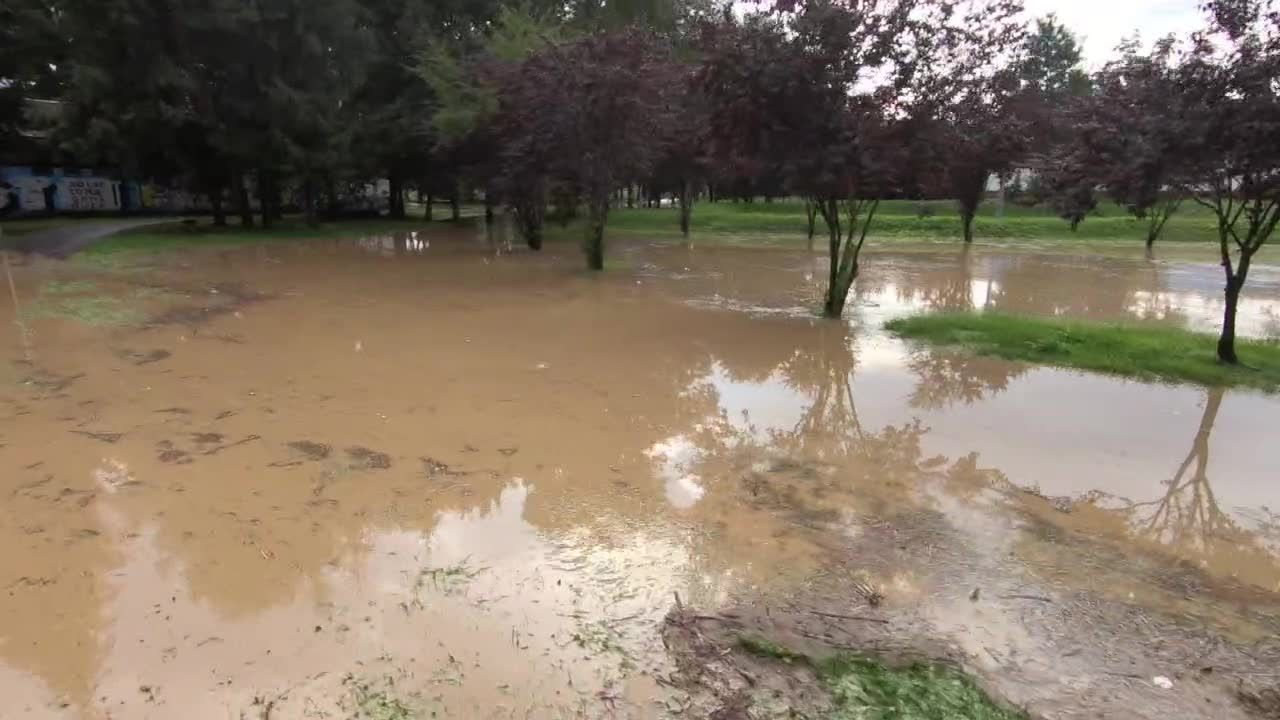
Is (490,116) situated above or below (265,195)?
above

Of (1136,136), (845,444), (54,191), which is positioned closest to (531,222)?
(1136,136)

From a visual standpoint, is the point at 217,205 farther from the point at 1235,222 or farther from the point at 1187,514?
the point at 1187,514

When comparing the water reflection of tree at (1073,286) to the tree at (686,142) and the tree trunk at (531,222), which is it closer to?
the tree at (686,142)

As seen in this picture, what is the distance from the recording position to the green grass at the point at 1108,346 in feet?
30.7

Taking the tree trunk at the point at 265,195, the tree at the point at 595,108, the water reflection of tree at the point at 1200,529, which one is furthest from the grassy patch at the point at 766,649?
the tree trunk at the point at 265,195

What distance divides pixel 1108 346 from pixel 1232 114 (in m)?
→ 3.17

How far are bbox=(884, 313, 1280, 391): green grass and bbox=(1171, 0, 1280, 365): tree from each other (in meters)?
1.58

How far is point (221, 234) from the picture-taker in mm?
25469

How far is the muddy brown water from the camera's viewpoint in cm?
358

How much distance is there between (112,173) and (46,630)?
3862 centimetres

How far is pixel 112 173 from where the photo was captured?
115 ft

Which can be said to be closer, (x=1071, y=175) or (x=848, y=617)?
(x=848, y=617)

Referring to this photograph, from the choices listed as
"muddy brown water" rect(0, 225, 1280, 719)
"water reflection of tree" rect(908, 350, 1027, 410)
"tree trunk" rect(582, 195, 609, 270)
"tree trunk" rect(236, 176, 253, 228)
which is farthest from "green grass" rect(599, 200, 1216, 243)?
"muddy brown water" rect(0, 225, 1280, 719)

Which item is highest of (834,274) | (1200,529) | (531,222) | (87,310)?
(531,222)
